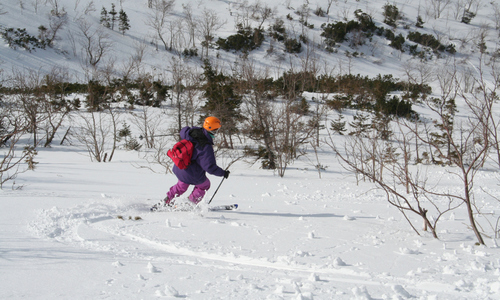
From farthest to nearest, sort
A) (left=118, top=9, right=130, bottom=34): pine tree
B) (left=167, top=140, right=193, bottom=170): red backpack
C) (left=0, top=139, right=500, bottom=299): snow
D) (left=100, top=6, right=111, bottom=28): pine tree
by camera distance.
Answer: (left=100, top=6, right=111, bottom=28): pine tree < (left=118, top=9, right=130, bottom=34): pine tree < (left=167, top=140, right=193, bottom=170): red backpack < (left=0, top=139, right=500, bottom=299): snow

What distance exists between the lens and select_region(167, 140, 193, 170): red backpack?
4.43 m

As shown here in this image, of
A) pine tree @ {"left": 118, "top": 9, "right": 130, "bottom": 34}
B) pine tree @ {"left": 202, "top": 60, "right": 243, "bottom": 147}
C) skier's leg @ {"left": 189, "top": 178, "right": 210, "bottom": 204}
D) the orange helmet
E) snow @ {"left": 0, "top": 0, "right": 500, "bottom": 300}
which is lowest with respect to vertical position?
pine tree @ {"left": 202, "top": 60, "right": 243, "bottom": 147}

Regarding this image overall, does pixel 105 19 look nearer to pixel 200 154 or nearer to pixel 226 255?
pixel 200 154

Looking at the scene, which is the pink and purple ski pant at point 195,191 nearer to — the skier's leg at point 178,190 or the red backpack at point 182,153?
the skier's leg at point 178,190

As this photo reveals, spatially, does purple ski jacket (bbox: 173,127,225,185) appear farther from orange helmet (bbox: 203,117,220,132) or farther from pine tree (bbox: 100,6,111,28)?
pine tree (bbox: 100,6,111,28)

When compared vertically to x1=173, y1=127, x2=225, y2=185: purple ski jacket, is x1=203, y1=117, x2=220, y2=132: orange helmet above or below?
above

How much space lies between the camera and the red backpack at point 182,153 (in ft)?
14.5

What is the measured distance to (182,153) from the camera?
444 centimetres

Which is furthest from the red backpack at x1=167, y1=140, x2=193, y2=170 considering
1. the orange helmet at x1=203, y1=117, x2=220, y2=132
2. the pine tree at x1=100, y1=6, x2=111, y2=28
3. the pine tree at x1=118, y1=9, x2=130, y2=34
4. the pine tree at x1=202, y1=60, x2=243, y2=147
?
the pine tree at x1=100, y1=6, x2=111, y2=28

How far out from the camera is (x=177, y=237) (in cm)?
335

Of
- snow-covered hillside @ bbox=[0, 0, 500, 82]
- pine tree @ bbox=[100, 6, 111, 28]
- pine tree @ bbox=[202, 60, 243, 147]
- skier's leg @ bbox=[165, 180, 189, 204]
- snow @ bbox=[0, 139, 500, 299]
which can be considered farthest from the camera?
pine tree @ bbox=[100, 6, 111, 28]

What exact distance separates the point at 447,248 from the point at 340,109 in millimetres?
24088

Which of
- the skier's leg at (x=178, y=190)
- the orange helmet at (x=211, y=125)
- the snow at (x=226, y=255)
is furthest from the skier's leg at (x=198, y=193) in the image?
the orange helmet at (x=211, y=125)

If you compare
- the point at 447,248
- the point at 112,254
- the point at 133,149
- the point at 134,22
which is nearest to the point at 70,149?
the point at 133,149
